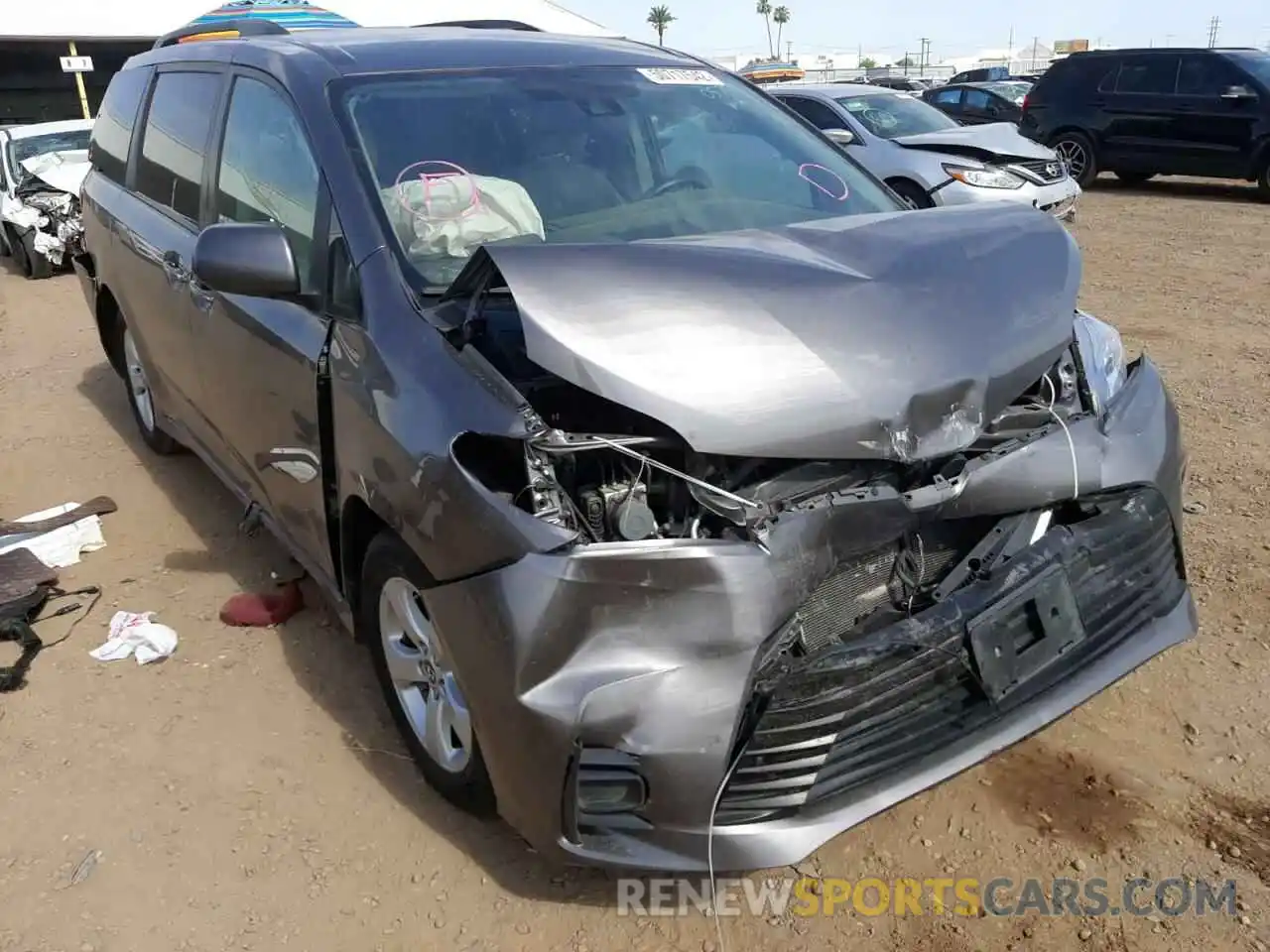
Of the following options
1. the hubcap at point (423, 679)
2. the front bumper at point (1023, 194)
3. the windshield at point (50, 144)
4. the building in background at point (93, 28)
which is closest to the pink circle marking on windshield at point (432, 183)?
the hubcap at point (423, 679)

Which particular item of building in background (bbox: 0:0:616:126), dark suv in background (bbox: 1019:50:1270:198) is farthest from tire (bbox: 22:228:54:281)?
building in background (bbox: 0:0:616:126)

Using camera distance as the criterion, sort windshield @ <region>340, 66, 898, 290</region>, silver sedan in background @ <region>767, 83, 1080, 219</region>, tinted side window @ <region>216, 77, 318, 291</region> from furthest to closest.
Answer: silver sedan in background @ <region>767, 83, 1080, 219</region> → tinted side window @ <region>216, 77, 318, 291</region> → windshield @ <region>340, 66, 898, 290</region>

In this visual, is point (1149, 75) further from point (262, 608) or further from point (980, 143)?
point (262, 608)

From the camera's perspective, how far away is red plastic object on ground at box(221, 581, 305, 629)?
3730mm

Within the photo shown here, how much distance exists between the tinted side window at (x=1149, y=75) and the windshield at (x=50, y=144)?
12.8 meters

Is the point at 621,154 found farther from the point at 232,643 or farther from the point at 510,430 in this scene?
the point at 232,643

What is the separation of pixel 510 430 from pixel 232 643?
1.97 metres

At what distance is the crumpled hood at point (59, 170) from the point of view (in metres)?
10.9

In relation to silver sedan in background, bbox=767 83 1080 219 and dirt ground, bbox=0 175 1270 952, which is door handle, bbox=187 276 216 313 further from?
silver sedan in background, bbox=767 83 1080 219

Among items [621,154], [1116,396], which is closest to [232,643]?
[621,154]

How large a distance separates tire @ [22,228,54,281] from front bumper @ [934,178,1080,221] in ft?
29.5

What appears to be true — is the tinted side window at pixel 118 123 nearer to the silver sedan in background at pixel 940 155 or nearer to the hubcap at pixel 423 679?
the hubcap at pixel 423 679

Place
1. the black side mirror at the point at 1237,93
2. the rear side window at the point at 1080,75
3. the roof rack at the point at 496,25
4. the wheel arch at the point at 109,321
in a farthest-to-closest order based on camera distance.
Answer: the rear side window at the point at 1080,75 → the black side mirror at the point at 1237,93 → the wheel arch at the point at 109,321 → the roof rack at the point at 496,25

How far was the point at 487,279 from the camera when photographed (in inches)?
95.3
